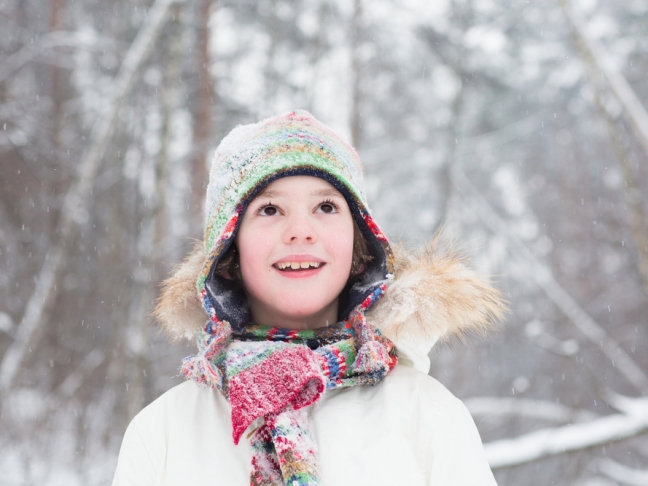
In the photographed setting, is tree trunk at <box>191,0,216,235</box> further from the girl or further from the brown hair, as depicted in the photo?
the girl

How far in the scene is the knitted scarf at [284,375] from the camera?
1377 millimetres

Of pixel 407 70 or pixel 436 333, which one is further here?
pixel 407 70

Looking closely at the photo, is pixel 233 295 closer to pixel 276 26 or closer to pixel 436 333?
pixel 436 333

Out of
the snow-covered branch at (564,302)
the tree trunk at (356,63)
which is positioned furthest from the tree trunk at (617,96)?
the tree trunk at (356,63)

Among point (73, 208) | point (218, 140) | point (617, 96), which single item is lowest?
point (73, 208)

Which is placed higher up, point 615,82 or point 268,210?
point 615,82

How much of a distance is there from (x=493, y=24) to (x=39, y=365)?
285 inches

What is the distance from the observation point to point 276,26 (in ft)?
22.7

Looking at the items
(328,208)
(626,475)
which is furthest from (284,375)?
(626,475)

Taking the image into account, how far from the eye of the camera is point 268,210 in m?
1.63

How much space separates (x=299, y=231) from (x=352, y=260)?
380 millimetres

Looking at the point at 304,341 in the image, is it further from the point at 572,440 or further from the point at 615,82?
the point at 615,82

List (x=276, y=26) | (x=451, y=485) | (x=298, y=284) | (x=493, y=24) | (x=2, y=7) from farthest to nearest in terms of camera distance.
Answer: (x=493, y=24)
(x=276, y=26)
(x=2, y=7)
(x=298, y=284)
(x=451, y=485)

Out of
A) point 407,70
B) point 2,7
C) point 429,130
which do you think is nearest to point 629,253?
point 429,130
